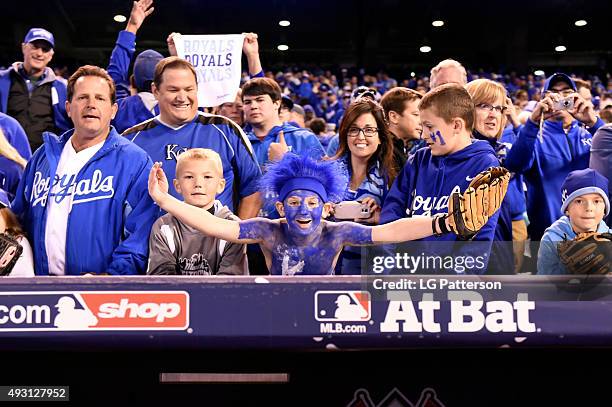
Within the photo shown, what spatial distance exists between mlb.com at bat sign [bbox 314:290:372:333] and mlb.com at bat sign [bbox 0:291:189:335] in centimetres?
30

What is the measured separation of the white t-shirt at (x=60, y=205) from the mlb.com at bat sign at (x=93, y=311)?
1150 mm

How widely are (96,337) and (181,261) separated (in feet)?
3.17

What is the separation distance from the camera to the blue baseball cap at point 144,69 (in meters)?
4.43

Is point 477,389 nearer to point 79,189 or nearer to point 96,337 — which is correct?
point 96,337

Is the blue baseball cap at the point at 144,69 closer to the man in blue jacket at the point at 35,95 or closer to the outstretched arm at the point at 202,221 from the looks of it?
the man in blue jacket at the point at 35,95

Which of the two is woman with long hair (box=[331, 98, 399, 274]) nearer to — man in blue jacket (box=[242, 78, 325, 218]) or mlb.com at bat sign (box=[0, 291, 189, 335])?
man in blue jacket (box=[242, 78, 325, 218])

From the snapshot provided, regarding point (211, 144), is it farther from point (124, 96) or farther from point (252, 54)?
point (124, 96)

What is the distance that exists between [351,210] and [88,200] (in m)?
0.98

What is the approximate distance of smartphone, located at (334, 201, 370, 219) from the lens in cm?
308

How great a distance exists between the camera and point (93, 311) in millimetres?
1777

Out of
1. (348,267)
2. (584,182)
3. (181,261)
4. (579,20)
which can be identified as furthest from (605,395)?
(579,20)

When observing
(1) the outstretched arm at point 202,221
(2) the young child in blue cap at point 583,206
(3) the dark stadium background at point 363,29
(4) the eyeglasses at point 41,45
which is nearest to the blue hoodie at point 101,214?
(1) the outstretched arm at point 202,221

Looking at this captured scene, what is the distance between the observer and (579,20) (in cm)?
2198

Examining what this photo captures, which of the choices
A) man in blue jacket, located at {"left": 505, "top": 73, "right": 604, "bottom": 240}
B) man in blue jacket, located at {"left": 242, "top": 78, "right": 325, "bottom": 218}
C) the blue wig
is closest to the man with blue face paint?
the blue wig
